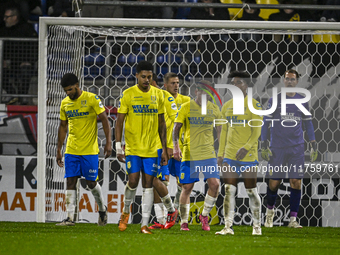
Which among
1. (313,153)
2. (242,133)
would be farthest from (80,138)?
(313,153)

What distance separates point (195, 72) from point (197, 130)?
7.28 ft

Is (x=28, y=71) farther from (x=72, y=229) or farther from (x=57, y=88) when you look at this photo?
(x=72, y=229)

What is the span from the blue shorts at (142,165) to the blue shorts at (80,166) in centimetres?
96

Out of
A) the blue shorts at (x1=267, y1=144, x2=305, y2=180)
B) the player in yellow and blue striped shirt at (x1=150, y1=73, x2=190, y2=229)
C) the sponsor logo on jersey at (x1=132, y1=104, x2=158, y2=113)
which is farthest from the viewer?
the blue shorts at (x1=267, y1=144, x2=305, y2=180)

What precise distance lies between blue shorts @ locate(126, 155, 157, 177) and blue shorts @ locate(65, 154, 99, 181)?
3.16 feet

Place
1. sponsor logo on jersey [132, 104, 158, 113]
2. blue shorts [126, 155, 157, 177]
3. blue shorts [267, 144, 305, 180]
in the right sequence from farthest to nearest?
blue shorts [267, 144, 305, 180] < sponsor logo on jersey [132, 104, 158, 113] < blue shorts [126, 155, 157, 177]

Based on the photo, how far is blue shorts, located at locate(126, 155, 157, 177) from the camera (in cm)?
482

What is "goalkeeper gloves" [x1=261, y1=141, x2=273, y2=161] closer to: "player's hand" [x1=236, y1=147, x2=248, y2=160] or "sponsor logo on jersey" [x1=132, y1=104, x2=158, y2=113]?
"player's hand" [x1=236, y1=147, x2=248, y2=160]

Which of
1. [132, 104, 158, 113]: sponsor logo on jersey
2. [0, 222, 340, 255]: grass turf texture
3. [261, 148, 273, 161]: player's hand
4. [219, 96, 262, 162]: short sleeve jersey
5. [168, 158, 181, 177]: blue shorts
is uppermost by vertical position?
[132, 104, 158, 113]: sponsor logo on jersey

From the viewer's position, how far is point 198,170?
5.34 meters

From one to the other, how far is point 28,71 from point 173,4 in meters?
2.83

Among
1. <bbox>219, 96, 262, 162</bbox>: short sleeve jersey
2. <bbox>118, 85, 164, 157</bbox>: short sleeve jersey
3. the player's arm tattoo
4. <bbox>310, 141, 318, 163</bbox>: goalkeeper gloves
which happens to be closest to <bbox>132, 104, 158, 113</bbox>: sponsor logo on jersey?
<bbox>118, 85, 164, 157</bbox>: short sleeve jersey

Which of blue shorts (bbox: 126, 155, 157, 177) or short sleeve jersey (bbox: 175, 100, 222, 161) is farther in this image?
short sleeve jersey (bbox: 175, 100, 222, 161)

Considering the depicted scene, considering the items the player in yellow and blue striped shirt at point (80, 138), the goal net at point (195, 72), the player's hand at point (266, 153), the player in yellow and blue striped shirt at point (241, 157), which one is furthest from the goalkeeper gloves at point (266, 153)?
the player in yellow and blue striped shirt at point (80, 138)
